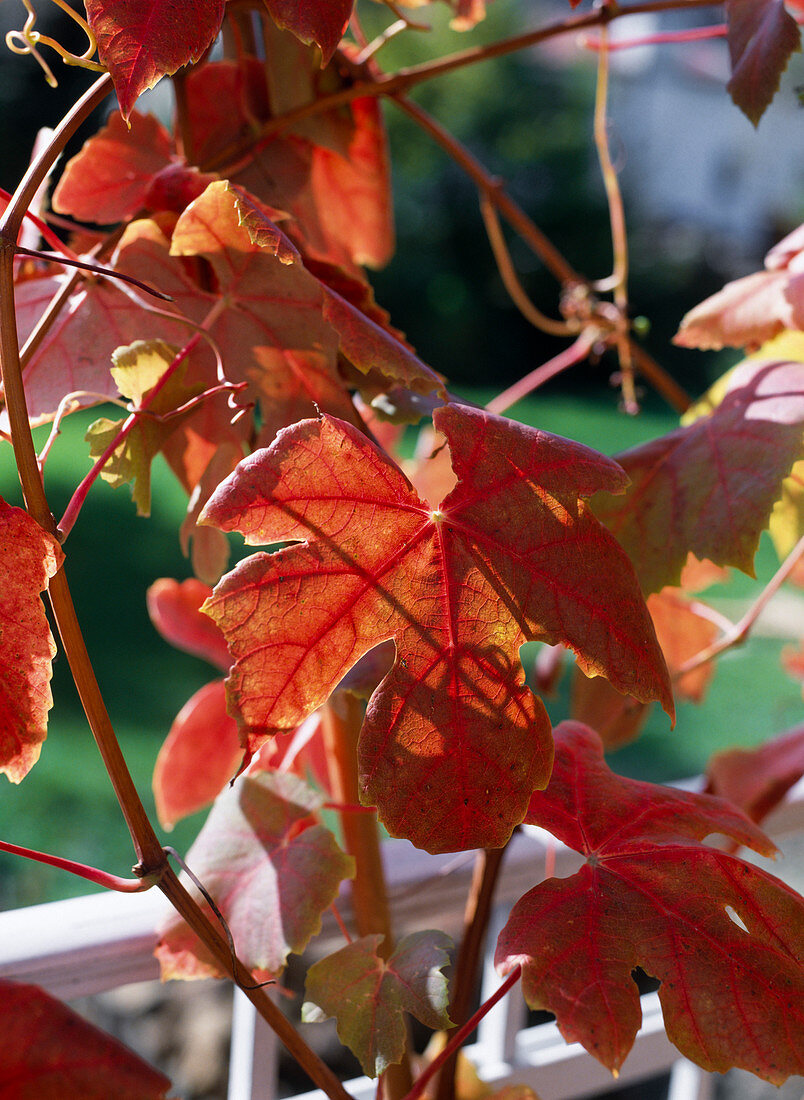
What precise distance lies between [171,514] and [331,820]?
3.46 ft

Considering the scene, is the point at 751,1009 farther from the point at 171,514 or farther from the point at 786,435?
the point at 171,514

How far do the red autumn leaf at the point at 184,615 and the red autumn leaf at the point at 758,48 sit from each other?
337 millimetres

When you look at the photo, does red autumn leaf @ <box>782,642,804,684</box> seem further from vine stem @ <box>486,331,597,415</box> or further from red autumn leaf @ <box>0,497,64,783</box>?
red autumn leaf @ <box>0,497,64,783</box>

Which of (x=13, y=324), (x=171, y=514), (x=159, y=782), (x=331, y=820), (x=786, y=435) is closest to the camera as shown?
(x=13, y=324)

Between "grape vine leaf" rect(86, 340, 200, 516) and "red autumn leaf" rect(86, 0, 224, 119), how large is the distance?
0.07 metres

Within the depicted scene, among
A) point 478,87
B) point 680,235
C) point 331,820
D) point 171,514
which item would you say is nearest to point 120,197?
point 331,820

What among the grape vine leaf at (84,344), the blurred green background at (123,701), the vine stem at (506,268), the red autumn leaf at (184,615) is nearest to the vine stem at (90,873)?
the grape vine leaf at (84,344)

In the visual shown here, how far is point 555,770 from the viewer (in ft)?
1.03

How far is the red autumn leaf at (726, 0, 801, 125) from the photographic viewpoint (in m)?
0.31

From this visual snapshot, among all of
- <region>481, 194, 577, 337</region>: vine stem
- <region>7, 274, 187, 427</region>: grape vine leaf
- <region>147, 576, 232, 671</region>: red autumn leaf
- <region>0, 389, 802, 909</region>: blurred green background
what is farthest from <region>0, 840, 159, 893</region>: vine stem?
<region>0, 389, 802, 909</region>: blurred green background

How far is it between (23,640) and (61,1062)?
0.09 meters

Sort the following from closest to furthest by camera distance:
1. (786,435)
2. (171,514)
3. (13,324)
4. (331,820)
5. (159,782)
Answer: (13,324)
(786,435)
(159,782)
(331,820)
(171,514)

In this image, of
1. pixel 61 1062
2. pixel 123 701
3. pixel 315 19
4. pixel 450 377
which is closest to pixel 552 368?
pixel 315 19

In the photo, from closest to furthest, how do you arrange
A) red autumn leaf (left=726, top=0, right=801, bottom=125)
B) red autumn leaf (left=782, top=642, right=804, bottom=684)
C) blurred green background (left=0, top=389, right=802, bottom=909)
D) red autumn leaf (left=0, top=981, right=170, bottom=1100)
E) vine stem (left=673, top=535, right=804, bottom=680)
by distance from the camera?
1. red autumn leaf (left=0, top=981, right=170, bottom=1100)
2. red autumn leaf (left=726, top=0, right=801, bottom=125)
3. vine stem (left=673, top=535, right=804, bottom=680)
4. red autumn leaf (left=782, top=642, right=804, bottom=684)
5. blurred green background (left=0, top=389, right=802, bottom=909)
